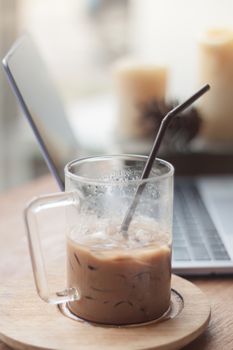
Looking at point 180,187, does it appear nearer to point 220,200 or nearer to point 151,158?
point 220,200

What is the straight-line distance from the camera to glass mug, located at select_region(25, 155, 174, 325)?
734mm

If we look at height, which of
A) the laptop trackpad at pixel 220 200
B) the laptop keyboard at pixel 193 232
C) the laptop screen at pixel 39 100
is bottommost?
the laptop trackpad at pixel 220 200

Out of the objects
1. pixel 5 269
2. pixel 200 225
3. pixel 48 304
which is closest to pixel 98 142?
pixel 200 225

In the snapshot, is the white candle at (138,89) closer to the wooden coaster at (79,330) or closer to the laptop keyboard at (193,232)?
the laptop keyboard at (193,232)

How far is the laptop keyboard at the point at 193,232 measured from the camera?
3.16 feet

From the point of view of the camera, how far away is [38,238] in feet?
2.42

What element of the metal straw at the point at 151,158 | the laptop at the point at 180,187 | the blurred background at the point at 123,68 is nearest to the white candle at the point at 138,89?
the blurred background at the point at 123,68

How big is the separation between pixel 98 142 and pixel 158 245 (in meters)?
1.20

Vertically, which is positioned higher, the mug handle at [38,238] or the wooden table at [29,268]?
the mug handle at [38,238]

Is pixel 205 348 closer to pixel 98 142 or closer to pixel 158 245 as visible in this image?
pixel 158 245

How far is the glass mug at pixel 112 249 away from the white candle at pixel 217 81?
616 millimetres

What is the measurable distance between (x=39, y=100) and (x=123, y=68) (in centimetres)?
32

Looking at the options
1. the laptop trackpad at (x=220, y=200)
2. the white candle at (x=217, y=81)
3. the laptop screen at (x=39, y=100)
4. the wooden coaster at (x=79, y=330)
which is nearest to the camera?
the wooden coaster at (x=79, y=330)

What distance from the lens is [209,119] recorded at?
1380 millimetres
